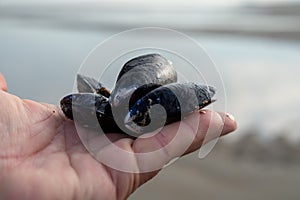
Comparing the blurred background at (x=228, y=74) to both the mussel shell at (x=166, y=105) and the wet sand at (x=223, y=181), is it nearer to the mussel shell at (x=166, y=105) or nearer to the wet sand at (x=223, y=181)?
the wet sand at (x=223, y=181)

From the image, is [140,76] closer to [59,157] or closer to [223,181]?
[59,157]

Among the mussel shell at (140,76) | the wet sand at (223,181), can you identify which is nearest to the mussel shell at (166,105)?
the mussel shell at (140,76)

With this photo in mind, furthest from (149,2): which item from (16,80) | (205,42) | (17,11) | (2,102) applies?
(2,102)

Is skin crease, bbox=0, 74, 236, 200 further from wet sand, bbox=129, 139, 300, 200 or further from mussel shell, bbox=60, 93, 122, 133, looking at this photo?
wet sand, bbox=129, 139, 300, 200

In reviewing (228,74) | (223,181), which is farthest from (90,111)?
(228,74)

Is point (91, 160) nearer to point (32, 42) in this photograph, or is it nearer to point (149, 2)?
point (32, 42)

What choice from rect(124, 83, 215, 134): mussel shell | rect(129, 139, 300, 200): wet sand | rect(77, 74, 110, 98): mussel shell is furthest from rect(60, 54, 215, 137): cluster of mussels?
rect(129, 139, 300, 200): wet sand
